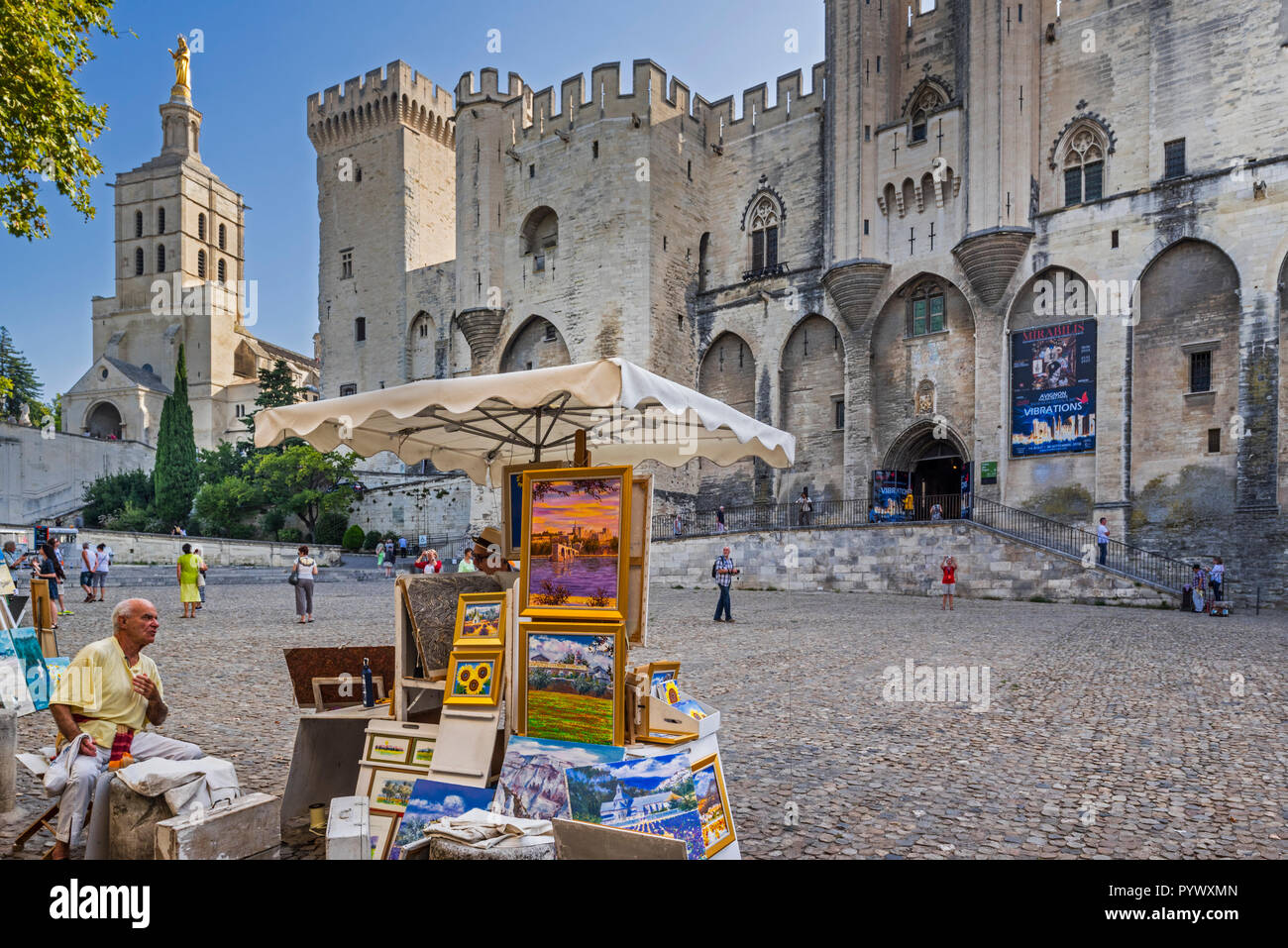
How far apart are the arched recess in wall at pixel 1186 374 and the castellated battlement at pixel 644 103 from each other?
15.2 meters

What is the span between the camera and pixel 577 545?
14.1 ft

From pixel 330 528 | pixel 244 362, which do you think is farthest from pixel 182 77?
pixel 330 528

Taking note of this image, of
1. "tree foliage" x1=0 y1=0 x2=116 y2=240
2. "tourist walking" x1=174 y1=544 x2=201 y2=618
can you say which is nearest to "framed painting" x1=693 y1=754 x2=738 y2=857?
"tree foliage" x1=0 y1=0 x2=116 y2=240

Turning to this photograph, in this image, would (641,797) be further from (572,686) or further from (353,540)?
(353,540)

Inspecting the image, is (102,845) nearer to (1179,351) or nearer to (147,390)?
(1179,351)

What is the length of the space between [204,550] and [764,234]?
82.4 ft

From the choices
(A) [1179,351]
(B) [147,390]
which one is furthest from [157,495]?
(A) [1179,351]

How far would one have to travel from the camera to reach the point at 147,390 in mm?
60094

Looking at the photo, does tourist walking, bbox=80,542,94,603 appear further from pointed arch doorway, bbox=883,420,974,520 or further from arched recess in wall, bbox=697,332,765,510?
pointed arch doorway, bbox=883,420,974,520

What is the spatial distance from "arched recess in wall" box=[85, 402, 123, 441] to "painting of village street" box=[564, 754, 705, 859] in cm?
6874

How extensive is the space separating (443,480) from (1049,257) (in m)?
27.1

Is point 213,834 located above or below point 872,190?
below

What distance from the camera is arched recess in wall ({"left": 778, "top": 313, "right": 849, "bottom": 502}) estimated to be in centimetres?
3116
